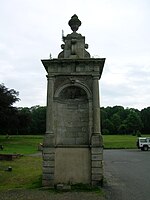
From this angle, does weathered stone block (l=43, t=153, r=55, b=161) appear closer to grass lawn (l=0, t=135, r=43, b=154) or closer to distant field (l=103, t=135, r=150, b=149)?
grass lawn (l=0, t=135, r=43, b=154)

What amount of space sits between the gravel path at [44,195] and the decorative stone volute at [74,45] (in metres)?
5.25

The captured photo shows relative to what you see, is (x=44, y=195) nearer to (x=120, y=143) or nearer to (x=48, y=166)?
(x=48, y=166)

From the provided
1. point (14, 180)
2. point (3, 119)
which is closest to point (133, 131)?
→ point (3, 119)

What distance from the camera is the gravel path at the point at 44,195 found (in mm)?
8328

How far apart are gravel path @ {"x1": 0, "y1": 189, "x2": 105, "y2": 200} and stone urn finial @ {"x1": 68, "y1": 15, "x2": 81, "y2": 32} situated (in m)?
6.74

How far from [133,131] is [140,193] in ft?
295

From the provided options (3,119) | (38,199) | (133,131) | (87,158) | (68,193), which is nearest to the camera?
(38,199)

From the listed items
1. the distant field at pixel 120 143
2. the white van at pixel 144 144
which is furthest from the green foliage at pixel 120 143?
the white van at pixel 144 144

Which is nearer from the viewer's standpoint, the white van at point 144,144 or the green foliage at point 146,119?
the white van at point 144,144

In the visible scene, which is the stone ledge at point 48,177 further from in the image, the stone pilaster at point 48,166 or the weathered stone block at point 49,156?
the weathered stone block at point 49,156

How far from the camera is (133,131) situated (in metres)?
97.2

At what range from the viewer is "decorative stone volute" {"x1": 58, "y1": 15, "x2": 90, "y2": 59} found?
460 inches

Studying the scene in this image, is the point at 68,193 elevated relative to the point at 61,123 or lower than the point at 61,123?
lower

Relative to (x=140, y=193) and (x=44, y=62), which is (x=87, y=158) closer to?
(x=140, y=193)
